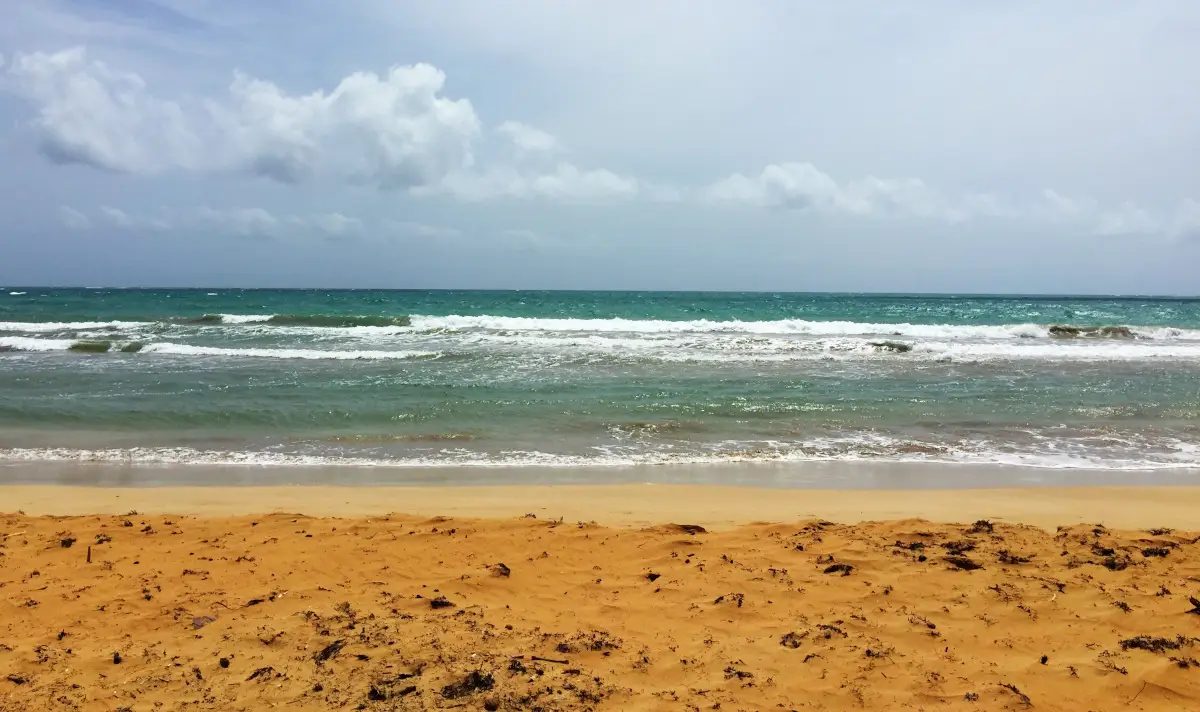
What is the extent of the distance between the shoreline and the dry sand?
7 cm

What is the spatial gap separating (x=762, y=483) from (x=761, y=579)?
294cm

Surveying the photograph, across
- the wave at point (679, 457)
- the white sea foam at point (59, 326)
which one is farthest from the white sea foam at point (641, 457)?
the white sea foam at point (59, 326)

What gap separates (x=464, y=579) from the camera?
4.04 meters

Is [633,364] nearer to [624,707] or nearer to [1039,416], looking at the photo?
[1039,416]

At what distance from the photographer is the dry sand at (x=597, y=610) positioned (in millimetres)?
2842

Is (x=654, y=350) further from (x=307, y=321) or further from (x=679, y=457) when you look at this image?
(x=307, y=321)

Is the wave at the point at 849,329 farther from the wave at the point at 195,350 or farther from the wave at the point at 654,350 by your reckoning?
the wave at the point at 195,350

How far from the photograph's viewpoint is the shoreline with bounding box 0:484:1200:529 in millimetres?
5586

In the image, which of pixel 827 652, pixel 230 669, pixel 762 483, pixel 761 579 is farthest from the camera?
pixel 762 483

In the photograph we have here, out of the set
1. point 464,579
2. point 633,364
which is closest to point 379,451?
point 464,579

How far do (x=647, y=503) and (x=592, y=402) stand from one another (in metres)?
4.91

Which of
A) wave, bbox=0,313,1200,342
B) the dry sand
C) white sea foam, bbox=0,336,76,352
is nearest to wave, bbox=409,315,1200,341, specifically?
wave, bbox=0,313,1200,342

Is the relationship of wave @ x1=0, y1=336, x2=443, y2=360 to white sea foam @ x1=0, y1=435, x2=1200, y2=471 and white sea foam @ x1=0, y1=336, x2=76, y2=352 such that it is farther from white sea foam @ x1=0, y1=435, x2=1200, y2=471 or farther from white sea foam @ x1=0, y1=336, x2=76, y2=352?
white sea foam @ x1=0, y1=435, x2=1200, y2=471

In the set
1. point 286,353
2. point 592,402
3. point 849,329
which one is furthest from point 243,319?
point 849,329
